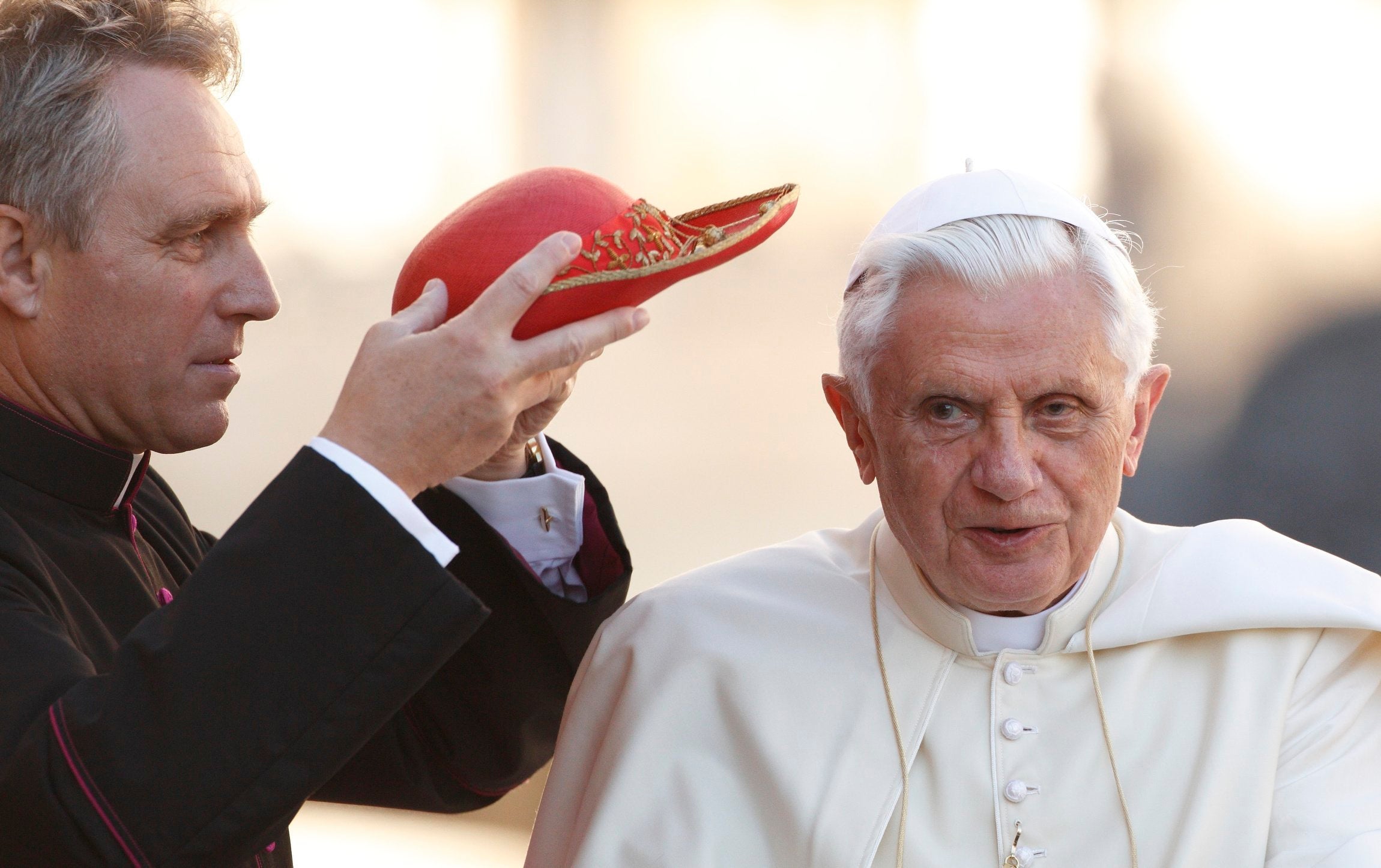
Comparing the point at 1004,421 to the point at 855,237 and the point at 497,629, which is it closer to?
the point at 497,629

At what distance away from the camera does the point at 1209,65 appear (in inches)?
237

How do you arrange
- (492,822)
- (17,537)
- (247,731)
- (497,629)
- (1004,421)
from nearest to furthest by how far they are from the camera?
(247,731) < (17,537) < (1004,421) < (497,629) < (492,822)

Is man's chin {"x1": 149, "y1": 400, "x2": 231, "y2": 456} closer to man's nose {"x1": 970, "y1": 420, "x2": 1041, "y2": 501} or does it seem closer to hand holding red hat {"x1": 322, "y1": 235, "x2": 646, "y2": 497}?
hand holding red hat {"x1": 322, "y1": 235, "x2": 646, "y2": 497}

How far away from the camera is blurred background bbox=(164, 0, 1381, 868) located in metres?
5.77

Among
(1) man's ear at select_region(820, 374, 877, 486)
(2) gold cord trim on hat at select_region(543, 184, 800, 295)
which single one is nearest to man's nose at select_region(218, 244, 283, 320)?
(2) gold cord trim on hat at select_region(543, 184, 800, 295)

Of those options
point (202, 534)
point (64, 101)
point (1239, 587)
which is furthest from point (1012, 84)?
point (64, 101)

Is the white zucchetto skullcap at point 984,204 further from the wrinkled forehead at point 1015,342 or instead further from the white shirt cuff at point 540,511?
the white shirt cuff at point 540,511

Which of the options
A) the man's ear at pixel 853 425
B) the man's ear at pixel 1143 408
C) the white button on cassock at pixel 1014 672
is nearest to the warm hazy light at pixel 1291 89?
the man's ear at pixel 1143 408

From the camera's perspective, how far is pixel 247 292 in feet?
7.17

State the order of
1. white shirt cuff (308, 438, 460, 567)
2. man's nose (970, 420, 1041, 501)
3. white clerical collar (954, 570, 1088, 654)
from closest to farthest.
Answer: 1. white shirt cuff (308, 438, 460, 567)
2. man's nose (970, 420, 1041, 501)
3. white clerical collar (954, 570, 1088, 654)

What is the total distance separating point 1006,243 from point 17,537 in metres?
1.65

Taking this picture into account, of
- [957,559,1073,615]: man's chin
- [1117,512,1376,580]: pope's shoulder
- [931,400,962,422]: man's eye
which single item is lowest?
[1117,512,1376,580]: pope's shoulder

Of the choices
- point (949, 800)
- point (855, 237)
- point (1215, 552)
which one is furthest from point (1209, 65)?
point (949, 800)

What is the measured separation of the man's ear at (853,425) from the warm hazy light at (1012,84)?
346 centimetres
